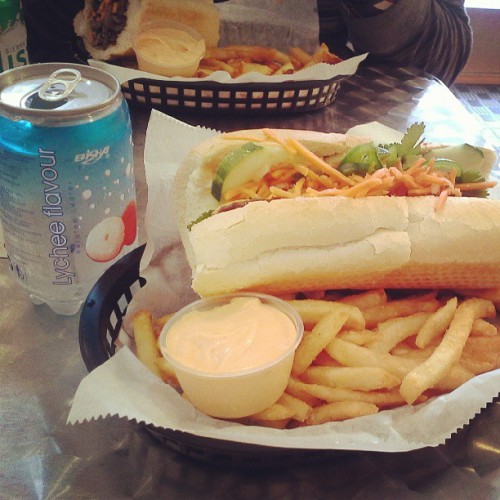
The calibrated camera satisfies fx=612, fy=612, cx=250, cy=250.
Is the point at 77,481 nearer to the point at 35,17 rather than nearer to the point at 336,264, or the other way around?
the point at 336,264

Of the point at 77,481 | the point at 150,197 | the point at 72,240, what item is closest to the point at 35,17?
the point at 150,197

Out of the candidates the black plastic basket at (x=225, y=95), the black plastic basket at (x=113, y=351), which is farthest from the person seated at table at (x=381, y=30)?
the black plastic basket at (x=113, y=351)

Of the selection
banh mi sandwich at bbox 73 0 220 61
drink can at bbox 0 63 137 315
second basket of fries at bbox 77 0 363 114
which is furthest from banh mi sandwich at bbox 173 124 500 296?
banh mi sandwich at bbox 73 0 220 61

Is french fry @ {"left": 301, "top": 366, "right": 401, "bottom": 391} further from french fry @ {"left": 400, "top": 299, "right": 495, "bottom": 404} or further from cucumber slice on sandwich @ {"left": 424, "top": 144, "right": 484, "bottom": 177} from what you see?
cucumber slice on sandwich @ {"left": 424, "top": 144, "right": 484, "bottom": 177}

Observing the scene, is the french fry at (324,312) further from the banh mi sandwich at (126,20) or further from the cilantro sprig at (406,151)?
the banh mi sandwich at (126,20)

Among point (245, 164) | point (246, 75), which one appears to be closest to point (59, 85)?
point (245, 164)

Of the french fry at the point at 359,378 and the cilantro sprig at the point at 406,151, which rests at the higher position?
the cilantro sprig at the point at 406,151
